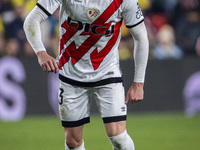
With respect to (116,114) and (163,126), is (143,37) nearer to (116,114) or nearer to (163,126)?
(116,114)

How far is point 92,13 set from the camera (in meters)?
4.68

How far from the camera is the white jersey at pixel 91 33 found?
4668 millimetres

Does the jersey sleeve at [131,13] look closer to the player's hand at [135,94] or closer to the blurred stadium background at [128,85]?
the player's hand at [135,94]

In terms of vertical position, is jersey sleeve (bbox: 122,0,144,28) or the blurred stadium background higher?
jersey sleeve (bbox: 122,0,144,28)

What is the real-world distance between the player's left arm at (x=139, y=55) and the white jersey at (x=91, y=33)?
3.5 inches

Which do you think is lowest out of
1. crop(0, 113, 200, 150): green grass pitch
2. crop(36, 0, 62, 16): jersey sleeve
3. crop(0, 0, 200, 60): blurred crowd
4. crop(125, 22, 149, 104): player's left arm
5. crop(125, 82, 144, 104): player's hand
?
crop(0, 113, 200, 150): green grass pitch

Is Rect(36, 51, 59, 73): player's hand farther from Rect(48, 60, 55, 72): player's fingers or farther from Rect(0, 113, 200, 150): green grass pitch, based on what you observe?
Rect(0, 113, 200, 150): green grass pitch

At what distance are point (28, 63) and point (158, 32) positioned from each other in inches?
116

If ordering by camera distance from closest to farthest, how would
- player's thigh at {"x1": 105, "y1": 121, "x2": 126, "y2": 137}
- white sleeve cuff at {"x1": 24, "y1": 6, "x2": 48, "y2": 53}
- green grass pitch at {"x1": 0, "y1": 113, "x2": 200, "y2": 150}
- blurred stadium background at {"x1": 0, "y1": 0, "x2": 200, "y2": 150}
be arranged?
white sleeve cuff at {"x1": 24, "y1": 6, "x2": 48, "y2": 53} < player's thigh at {"x1": 105, "y1": 121, "x2": 126, "y2": 137} < green grass pitch at {"x1": 0, "y1": 113, "x2": 200, "y2": 150} < blurred stadium background at {"x1": 0, "y1": 0, "x2": 200, "y2": 150}

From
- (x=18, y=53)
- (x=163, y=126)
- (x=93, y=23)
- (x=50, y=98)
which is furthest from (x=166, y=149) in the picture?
(x=18, y=53)

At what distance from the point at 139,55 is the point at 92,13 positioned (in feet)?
1.97

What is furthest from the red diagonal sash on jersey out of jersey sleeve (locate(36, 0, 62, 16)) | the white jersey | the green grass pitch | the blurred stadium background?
the blurred stadium background

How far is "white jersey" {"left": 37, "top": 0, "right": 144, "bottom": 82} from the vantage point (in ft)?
15.3

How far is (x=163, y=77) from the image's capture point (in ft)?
31.7
